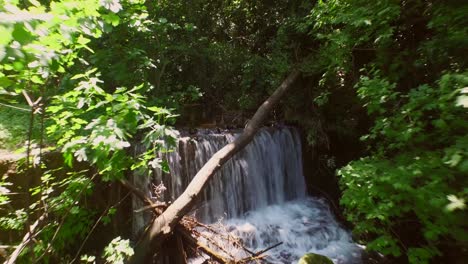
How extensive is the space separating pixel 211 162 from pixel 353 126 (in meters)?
4.46

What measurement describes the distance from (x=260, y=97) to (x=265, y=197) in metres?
3.60

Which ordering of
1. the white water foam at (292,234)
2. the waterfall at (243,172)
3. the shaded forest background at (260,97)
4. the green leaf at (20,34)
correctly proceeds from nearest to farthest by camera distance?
the green leaf at (20,34) < the shaded forest background at (260,97) < the white water foam at (292,234) < the waterfall at (243,172)

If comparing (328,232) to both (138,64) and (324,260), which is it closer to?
(324,260)

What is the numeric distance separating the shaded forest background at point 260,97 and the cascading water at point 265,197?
0.74 m

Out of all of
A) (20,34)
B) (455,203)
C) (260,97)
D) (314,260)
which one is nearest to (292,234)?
(314,260)

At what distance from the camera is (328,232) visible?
7328mm

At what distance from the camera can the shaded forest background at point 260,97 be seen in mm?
2504

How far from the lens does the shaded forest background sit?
2504 millimetres

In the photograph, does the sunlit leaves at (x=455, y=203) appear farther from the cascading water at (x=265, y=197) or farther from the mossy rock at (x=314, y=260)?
the cascading water at (x=265, y=197)

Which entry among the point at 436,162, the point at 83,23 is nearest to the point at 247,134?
the point at 436,162

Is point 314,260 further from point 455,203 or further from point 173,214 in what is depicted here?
point 455,203

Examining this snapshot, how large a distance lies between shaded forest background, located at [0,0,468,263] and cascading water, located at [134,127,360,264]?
74 centimetres

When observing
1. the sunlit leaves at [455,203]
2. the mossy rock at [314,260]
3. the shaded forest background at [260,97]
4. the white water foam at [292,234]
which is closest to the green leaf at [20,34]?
the shaded forest background at [260,97]

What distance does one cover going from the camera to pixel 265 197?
8.48m
